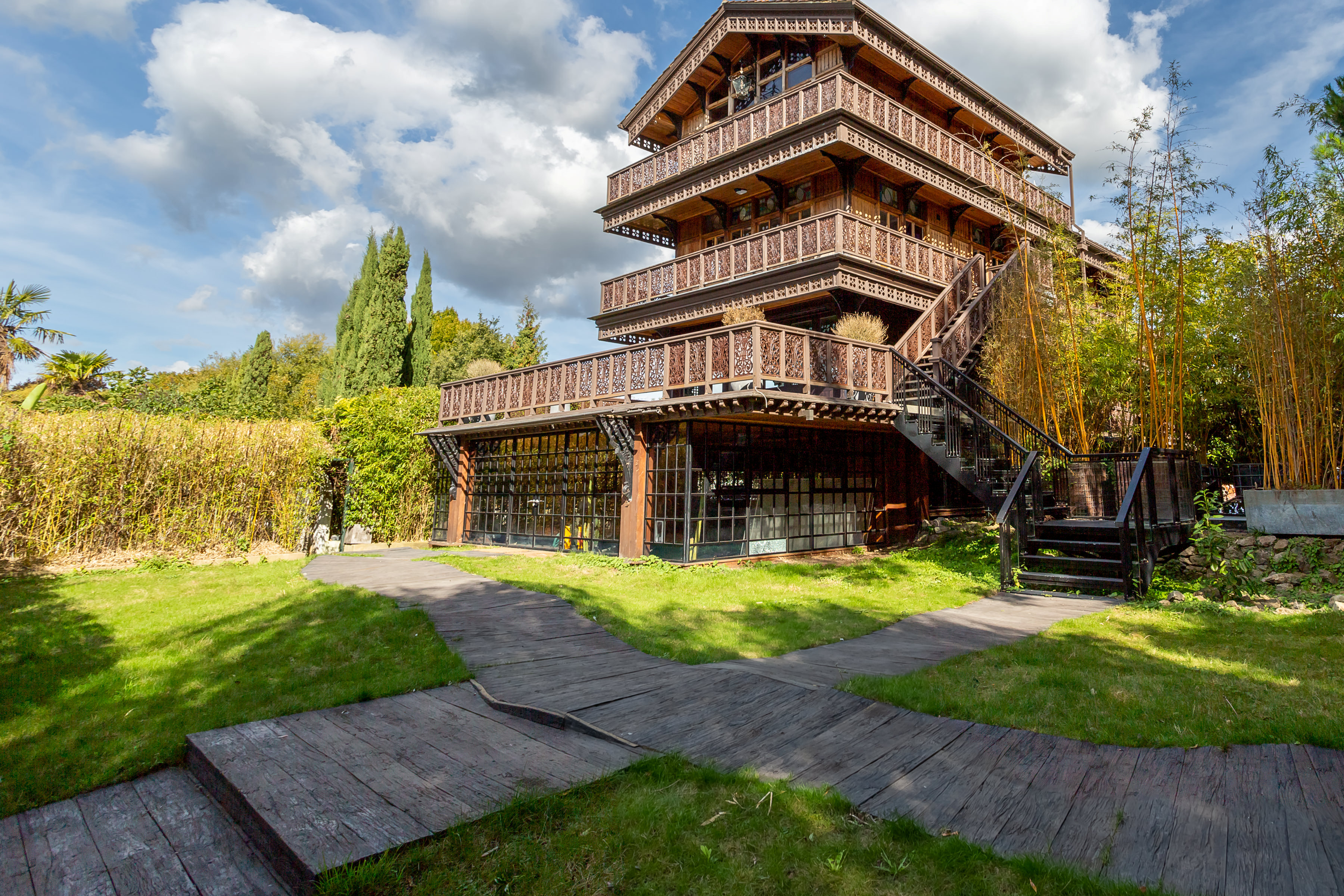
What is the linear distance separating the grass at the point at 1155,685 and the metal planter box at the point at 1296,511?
69.6 inches

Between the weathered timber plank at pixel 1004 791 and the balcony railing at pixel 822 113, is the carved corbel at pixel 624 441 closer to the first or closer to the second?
the balcony railing at pixel 822 113

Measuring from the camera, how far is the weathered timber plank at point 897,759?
2936mm

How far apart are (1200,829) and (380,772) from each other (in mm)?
3531

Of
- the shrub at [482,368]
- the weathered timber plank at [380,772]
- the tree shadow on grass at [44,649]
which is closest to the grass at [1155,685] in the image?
the weathered timber plank at [380,772]

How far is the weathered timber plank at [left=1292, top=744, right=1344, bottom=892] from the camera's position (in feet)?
7.79

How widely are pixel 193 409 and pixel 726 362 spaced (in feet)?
53.6

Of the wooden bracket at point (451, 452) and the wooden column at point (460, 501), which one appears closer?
the wooden column at point (460, 501)

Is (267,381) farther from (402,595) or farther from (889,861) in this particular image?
(889,861)

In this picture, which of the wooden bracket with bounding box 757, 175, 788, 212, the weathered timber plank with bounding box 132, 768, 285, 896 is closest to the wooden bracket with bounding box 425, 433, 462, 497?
the wooden bracket with bounding box 757, 175, 788, 212

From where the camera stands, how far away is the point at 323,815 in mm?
2717

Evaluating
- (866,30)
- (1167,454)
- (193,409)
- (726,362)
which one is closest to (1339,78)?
(1167,454)

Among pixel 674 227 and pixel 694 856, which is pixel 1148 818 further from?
pixel 674 227

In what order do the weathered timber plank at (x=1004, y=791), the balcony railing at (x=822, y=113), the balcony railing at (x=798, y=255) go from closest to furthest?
1. the weathered timber plank at (x=1004, y=791)
2. the balcony railing at (x=798, y=255)
3. the balcony railing at (x=822, y=113)

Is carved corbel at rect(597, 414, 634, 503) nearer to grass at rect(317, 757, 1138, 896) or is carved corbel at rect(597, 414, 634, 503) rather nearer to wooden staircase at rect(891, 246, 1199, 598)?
wooden staircase at rect(891, 246, 1199, 598)
